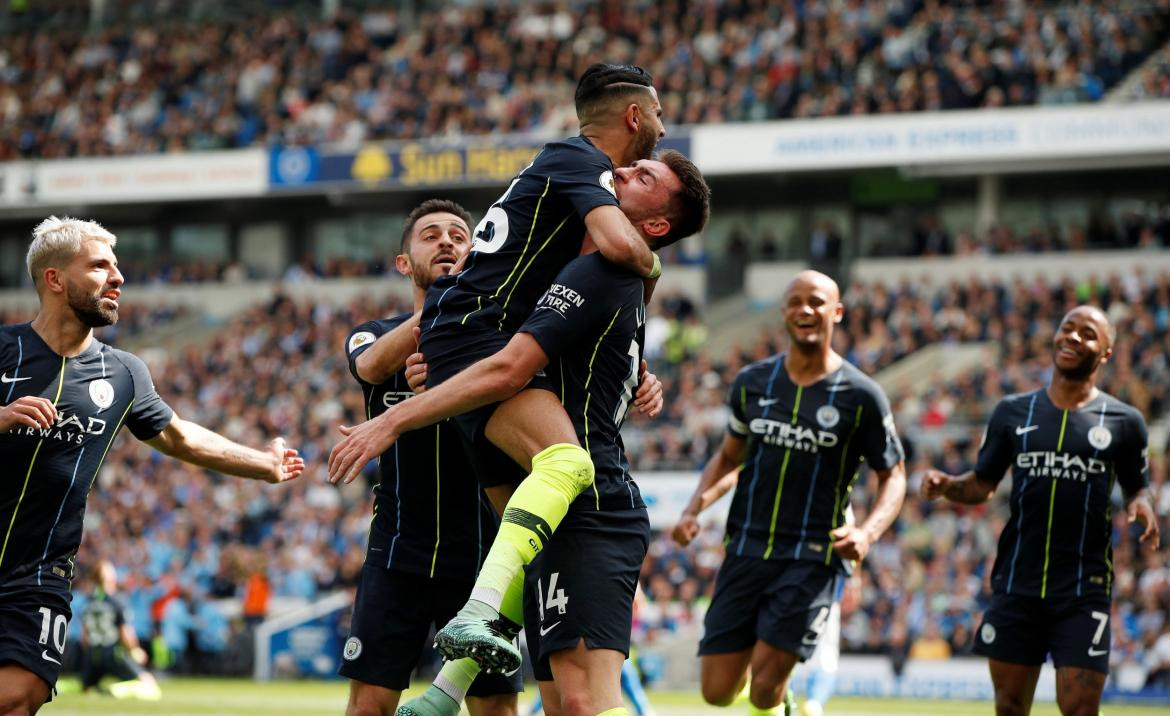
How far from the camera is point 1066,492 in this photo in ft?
29.5

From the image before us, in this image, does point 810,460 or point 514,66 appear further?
point 514,66

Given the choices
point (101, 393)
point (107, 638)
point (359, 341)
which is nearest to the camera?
point (101, 393)

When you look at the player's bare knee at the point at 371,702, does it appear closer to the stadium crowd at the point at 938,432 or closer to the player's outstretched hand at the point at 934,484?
the player's outstretched hand at the point at 934,484

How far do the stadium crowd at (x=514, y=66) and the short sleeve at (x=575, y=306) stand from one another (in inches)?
1023

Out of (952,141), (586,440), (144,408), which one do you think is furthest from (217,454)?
(952,141)

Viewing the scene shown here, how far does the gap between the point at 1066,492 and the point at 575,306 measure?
421 centimetres

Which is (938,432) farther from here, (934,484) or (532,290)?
(532,290)

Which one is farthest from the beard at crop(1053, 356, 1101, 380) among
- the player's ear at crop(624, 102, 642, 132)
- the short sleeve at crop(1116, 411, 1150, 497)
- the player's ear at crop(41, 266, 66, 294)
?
the player's ear at crop(41, 266, 66, 294)

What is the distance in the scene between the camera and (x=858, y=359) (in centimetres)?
2697

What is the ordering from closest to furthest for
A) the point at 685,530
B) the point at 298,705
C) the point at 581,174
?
1. the point at 581,174
2. the point at 685,530
3. the point at 298,705

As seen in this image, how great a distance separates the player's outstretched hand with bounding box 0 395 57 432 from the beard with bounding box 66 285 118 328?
1.87 feet

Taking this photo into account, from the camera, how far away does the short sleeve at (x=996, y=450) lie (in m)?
9.27

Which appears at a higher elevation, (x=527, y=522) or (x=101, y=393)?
(x=101, y=393)

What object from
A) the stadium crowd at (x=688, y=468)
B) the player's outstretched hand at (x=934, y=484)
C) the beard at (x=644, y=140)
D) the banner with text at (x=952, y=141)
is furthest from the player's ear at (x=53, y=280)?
the banner with text at (x=952, y=141)
